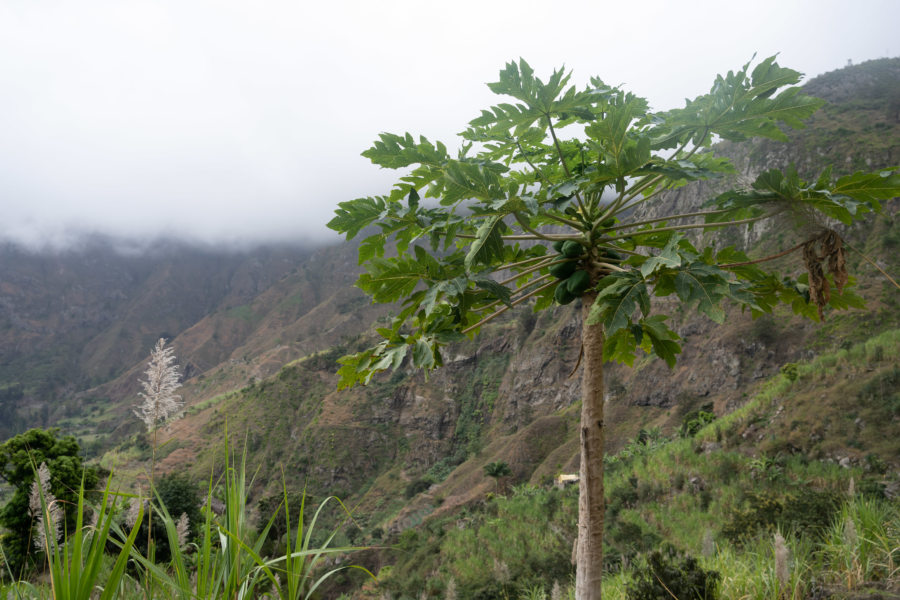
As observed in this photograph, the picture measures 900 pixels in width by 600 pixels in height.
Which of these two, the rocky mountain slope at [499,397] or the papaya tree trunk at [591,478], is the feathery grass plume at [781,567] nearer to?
the papaya tree trunk at [591,478]

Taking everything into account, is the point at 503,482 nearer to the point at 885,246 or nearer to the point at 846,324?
the point at 846,324

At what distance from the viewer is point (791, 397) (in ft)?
52.7

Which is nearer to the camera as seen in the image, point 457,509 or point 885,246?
point 885,246

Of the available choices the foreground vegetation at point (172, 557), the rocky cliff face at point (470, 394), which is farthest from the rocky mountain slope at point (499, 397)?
the foreground vegetation at point (172, 557)

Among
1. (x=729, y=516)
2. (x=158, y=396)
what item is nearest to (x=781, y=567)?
(x=158, y=396)

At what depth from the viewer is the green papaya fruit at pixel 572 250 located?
2264 mm

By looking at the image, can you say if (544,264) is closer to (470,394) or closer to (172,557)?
(172,557)

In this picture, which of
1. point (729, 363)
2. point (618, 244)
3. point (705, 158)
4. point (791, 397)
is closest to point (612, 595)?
point (618, 244)

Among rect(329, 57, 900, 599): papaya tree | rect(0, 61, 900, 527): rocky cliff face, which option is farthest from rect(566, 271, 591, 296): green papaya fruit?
rect(0, 61, 900, 527): rocky cliff face

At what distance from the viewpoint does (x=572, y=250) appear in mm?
2262

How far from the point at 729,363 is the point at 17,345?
191386 millimetres

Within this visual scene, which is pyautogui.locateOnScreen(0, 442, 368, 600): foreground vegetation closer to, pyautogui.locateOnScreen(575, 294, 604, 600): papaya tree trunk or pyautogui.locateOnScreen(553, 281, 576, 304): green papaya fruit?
pyautogui.locateOnScreen(575, 294, 604, 600): papaya tree trunk

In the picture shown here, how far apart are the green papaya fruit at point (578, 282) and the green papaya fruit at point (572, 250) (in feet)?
0.32

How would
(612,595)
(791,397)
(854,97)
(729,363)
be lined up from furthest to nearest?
(854,97), (729,363), (791,397), (612,595)
